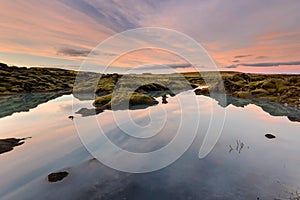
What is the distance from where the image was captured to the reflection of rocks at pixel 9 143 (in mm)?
21119

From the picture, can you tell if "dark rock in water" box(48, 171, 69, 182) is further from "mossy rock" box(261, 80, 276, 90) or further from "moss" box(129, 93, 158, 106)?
"mossy rock" box(261, 80, 276, 90)

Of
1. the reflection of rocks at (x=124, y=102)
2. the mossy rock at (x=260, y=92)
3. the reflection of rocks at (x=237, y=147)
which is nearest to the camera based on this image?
the reflection of rocks at (x=237, y=147)

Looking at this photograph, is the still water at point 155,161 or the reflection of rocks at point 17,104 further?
the reflection of rocks at point 17,104

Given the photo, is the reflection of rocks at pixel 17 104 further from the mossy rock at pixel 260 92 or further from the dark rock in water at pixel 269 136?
the mossy rock at pixel 260 92

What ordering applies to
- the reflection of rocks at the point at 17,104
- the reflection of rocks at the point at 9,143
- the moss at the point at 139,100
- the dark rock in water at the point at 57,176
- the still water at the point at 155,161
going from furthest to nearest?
the moss at the point at 139,100 → the reflection of rocks at the point at 17,104 → the reflection of rocks at the point at 9,143 → the dark rock in water at the point at 57,176 → the still water at the point at 155,161

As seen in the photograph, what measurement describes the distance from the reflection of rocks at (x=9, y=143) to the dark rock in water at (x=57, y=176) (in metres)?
9.14

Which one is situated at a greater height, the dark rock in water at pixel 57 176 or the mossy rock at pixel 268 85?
the mossy rock at pixel 268 85

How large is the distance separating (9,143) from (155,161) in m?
18.0

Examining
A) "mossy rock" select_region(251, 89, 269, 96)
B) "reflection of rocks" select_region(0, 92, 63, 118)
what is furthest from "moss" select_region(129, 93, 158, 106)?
"mossy rock" select_region(251, 89, 269, 96)

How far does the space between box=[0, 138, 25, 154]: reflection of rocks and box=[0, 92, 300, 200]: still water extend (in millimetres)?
1025

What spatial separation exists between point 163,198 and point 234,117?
30.1 m

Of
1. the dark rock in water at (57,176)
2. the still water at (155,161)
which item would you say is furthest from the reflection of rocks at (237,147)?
the dark rock in water at (57,176)

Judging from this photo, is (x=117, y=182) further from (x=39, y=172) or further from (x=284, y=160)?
(x=284, y=160)

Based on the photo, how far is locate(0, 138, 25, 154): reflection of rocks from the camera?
21119 mm
